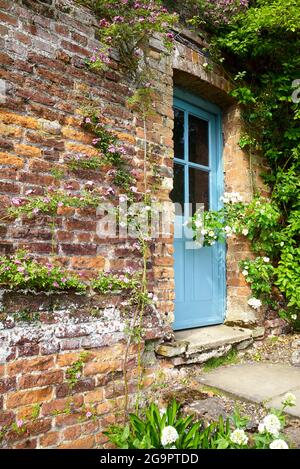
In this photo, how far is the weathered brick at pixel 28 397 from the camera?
195cm

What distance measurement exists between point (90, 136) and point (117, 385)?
1.74 metres

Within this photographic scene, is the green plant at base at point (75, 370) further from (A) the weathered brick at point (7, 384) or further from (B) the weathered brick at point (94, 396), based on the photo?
(A) the weathered brick at point (7, 384)

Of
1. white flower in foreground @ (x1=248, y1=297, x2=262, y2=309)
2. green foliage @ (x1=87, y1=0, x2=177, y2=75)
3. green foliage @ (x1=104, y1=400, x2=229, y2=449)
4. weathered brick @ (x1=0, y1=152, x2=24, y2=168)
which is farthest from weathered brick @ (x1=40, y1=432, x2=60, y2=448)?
green foliage @ (x1=87, y1=0, x2=177, y2=75)

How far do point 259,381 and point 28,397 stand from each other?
1.66m

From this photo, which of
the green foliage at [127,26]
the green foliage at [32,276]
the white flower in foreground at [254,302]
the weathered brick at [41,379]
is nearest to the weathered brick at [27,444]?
the weathered brick at [41,379]

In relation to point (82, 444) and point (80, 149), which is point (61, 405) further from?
point (80, 149)

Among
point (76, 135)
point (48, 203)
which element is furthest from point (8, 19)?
point (48, 203)

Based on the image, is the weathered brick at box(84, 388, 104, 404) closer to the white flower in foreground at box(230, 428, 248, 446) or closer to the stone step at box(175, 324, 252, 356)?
the stone step at box(175, 324, 252, 356)

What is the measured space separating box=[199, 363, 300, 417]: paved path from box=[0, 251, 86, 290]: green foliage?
129 centimetres

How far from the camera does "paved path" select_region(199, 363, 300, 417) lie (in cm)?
232

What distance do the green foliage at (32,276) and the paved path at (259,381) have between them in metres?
1.29

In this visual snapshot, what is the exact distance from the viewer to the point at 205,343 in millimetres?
2912

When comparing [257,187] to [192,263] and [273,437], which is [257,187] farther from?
[273,437]

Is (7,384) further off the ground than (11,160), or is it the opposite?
(11,160)
